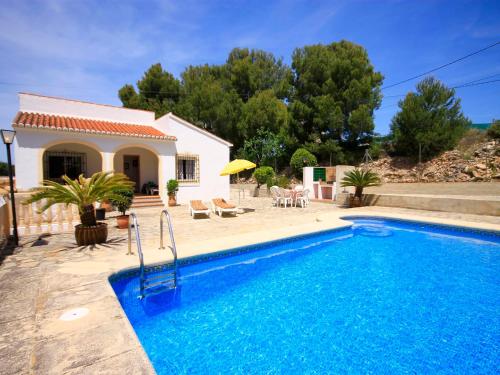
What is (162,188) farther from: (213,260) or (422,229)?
(422,229)

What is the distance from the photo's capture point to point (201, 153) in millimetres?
15914

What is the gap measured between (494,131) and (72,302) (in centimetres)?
2725

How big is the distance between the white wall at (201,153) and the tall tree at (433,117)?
1631 centimetres

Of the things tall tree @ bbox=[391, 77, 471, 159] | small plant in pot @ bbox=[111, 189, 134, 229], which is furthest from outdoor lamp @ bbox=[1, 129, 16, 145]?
tall tree @ bbox=[391, 77, 471, 159]

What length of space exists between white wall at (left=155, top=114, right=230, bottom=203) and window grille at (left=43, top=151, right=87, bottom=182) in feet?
16.2

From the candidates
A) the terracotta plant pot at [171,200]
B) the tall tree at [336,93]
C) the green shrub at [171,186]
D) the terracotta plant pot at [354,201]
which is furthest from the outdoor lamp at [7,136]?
the tall tree at [336,93]

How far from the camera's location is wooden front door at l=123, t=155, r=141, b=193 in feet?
55.0

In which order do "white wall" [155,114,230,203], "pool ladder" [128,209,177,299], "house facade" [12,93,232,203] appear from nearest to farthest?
"pool ladder" [128,209,177,299]
"house facade" [12,93,232,203]
"white wall" [155,114,230,203]

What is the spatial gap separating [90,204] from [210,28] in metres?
12.8

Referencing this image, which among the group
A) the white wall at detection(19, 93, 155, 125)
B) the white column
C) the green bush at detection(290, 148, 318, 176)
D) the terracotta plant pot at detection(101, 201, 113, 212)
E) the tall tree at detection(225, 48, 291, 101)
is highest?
Answer: the tall tree at detection(225, 48, 291, 101)

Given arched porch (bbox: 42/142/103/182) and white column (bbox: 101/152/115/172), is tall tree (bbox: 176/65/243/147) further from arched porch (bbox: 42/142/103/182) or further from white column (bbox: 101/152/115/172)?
white column (bbox: 101/152/115/172)

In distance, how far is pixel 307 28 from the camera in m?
15.9

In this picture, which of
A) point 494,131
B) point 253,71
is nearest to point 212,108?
point 253,71

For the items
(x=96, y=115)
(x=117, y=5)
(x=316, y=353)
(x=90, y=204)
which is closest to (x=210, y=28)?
(x=117, y=5)
